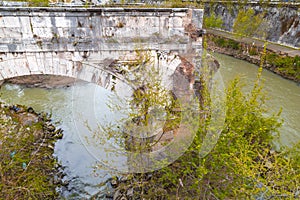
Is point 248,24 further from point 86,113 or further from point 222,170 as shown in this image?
point 222,170

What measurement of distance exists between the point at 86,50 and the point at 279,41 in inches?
690

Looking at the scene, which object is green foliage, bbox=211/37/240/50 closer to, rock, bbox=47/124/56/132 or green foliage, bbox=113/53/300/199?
green foliage, bbox=113/53/300/199

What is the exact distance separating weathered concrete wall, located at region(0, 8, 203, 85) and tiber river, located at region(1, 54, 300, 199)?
1.19 meters

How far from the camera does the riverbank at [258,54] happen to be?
1360 cm

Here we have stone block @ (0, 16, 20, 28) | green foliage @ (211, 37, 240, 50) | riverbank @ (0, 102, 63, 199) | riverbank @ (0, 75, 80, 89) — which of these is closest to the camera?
riverbank @ (0, 102, 63, 199)

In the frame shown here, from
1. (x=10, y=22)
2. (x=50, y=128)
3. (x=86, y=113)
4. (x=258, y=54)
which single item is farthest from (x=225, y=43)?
(x=10, y=22)

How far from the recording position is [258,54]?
656 inches

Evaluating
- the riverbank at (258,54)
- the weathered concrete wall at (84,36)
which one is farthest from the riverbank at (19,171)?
the riverbank at (258,54)

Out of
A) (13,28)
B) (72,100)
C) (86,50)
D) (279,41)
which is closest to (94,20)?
(86,50)

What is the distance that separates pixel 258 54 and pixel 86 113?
13.0 meters

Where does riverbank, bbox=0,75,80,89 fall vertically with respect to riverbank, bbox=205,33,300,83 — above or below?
below

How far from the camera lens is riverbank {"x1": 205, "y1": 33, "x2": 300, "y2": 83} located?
1360cm

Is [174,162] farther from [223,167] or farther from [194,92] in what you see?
[194,92]

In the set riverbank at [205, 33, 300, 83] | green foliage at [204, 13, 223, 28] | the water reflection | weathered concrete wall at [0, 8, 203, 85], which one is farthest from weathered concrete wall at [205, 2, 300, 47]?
weathered concrete wall at [0, 8, 203, 85]
